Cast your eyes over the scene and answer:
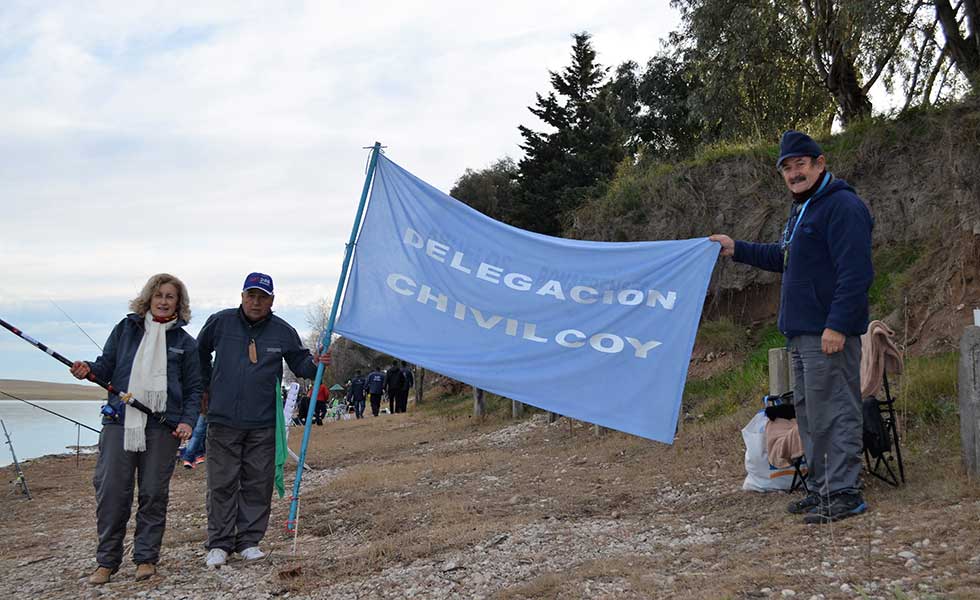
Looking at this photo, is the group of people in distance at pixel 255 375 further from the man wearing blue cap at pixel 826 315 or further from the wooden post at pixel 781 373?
the wooden post at pixel 781 373

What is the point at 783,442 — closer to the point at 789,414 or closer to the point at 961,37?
the point at 789,414

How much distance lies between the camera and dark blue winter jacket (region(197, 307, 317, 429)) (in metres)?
5.48

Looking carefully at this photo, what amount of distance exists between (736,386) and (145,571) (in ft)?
25.1

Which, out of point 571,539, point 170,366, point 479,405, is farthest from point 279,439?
point 479,405

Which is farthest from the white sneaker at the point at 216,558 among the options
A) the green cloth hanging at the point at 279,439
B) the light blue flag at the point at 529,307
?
the light blue flag at the point at 529,307

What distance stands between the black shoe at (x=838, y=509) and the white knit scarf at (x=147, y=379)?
3994mm

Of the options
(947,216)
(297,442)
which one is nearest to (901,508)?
(947,216)

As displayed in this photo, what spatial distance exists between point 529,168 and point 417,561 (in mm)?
32436

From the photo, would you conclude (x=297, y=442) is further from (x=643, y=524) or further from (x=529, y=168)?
(x=529, y=168)

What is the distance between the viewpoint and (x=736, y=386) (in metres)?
10.5

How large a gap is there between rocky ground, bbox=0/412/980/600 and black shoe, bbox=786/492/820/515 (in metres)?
0.09

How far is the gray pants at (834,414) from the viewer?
4.63 m

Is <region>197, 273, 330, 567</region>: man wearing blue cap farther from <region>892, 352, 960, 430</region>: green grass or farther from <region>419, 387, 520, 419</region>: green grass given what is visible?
<region>419, 387, 520, 419</region>: green grass

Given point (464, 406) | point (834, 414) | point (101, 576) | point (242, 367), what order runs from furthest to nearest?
point (464, 406), point (242, 367), point (101, 576), point (834, 414)
